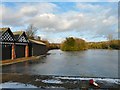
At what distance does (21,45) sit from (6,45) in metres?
4.95

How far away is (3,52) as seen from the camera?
78.4 ft

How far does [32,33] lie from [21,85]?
5419cm

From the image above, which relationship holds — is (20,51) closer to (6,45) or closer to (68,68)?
(6,45)

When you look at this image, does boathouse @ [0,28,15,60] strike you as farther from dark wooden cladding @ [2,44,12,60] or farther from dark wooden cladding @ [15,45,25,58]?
dark wooden cladding @ [15,45,25,58]

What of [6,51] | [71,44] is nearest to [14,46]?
[6,51]

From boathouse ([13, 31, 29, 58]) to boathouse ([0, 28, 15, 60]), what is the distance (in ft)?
5.69

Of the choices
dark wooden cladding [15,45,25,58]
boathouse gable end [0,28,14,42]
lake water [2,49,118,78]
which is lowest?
lake water [2,49,118,78]

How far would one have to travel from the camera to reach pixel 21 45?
29.7 meters

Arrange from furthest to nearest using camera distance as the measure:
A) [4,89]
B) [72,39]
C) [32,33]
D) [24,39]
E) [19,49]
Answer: [72,39] < [32,33] < [24,39] < [19,49] < [4,89]

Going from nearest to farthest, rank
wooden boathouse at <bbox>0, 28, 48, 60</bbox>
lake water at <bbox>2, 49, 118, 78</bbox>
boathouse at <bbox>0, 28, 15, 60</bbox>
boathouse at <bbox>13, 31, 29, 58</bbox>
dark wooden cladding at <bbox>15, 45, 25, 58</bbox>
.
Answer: lake water at <bbox>2, 49, 118, 78</bbox>, boathouse at <bbox>0, 28, 15, 60</bbox>, wooden boathouse at <bbox>0, 28, 48, 60</bbox>, dark wooden cladding at <bbox>15, 45, 25, 58</bbox>, boathouse at <bbox>13, 31, 29, 58</bbox>

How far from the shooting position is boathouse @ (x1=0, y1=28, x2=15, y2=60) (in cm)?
2384

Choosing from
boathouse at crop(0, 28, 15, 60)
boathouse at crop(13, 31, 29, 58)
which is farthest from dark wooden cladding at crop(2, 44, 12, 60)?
boathouse at crop(13, 31, 29, 58)

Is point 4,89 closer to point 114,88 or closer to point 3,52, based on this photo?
point 114,88

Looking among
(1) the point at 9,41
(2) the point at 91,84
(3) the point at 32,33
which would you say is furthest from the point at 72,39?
(2) the point at 91,84
